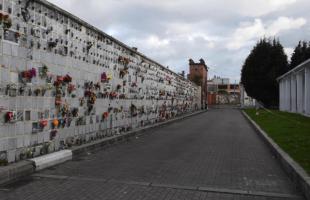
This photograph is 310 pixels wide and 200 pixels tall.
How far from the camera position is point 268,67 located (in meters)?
56.1

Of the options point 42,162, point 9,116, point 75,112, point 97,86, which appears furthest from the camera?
point 97,86

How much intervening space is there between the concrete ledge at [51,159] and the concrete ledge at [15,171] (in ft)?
0.75

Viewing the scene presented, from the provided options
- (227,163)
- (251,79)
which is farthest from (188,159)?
(251,79)

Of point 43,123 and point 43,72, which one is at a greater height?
point 43,72

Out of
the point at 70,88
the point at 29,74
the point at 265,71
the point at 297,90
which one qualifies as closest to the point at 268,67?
the point at 265,71

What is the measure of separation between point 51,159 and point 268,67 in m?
50.5

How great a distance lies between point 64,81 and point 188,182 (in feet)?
14.0

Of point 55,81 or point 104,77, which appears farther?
point 104,77

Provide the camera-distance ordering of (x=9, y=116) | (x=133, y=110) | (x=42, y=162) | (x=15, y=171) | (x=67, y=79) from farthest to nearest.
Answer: (x=133, y=110)
(x=67, y=79)
(x=42, y=162)
(x=9, y=116)
(x=15, y=171)

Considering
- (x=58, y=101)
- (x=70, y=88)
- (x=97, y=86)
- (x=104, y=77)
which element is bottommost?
(x=58, y=101)

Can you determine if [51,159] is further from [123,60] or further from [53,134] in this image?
[123,60]

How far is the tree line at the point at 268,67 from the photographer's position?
55.2 metres

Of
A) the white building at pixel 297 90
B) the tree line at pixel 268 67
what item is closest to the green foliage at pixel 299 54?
the tree line at pixel 268 67

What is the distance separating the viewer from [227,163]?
10.0 meters
